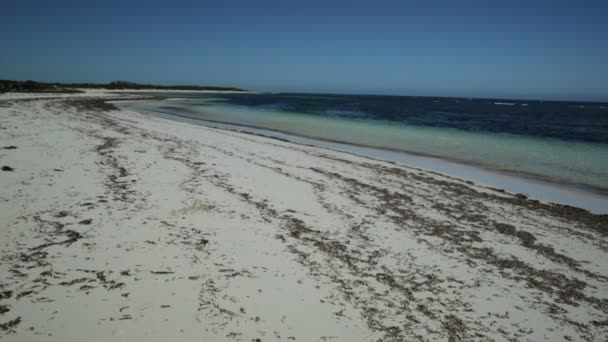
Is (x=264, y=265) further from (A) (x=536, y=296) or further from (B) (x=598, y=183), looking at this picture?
(B) (x=598, y=183)

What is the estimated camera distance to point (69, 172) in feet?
22.9

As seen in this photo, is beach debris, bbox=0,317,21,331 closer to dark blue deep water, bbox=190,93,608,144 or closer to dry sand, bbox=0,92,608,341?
dry sand, bbox=0,92,608,341

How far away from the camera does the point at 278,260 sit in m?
4.18

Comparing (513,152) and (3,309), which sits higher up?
(513,152)

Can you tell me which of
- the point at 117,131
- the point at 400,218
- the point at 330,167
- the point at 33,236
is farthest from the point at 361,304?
the point at 117,131

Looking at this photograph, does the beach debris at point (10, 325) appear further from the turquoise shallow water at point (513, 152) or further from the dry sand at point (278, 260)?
the turquoise shallow water at point (513, 152)

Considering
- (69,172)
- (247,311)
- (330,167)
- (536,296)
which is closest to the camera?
(247,311)

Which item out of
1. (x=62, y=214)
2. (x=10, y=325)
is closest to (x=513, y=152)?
(x=62, y=214)

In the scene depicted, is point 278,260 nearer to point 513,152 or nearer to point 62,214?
point 62,214

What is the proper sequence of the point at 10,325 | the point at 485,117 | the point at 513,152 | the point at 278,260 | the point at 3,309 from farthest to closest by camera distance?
1. the point at 485,117
2. the point at 513,152
3. the point at 278,260
4. the point at 3,309
5. the point at 10,325

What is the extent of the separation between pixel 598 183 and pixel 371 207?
9170 mm

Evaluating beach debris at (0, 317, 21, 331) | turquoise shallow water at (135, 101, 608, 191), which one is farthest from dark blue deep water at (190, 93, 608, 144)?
beach debris at (0, 317, 21, 331)

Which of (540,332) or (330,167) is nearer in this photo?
(540,332)

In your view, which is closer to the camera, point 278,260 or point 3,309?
point 3,309
